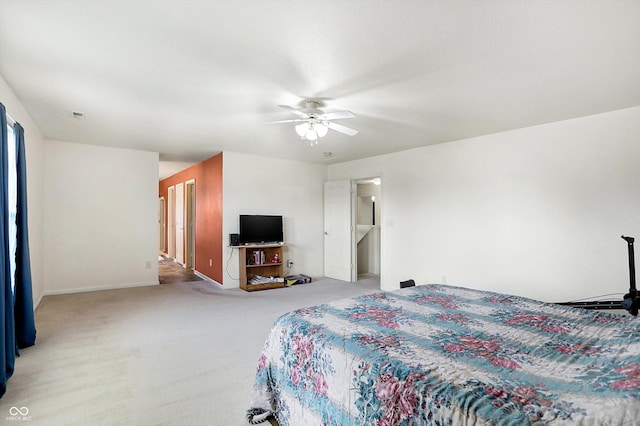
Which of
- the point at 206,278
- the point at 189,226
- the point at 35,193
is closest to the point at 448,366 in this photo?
the point at 35,193

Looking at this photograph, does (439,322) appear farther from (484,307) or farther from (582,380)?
(582,380)

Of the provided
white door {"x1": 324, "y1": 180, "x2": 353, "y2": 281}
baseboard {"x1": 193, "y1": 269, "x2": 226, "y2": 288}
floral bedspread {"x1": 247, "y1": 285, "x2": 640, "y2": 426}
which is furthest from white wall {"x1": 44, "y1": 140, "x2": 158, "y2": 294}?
floral bedspread {"x1": 247, "y1": 285, "x2": 640, "y2": 426}

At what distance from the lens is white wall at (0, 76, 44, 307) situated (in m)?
3.74

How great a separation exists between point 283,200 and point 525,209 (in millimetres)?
4113

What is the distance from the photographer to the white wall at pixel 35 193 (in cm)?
374

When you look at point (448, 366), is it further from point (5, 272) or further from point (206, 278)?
point (206, 278)

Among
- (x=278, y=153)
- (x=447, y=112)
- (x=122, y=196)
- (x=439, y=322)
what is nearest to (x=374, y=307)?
(x=439, y=322)

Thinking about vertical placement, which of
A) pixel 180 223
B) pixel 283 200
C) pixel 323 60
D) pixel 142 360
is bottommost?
pixel 142 360

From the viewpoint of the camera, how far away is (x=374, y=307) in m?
2.14

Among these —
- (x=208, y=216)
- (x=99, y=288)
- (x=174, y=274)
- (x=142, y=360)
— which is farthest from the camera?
(x=174, y=274)

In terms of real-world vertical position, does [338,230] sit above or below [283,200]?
below

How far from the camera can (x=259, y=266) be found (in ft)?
19.5

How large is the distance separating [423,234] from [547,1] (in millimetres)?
3811

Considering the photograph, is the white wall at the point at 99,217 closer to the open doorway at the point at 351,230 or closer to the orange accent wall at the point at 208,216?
the orange accent wall at the point at 208,216
